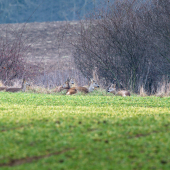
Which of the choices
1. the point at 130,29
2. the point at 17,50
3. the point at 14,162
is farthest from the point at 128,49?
the point at 14,162

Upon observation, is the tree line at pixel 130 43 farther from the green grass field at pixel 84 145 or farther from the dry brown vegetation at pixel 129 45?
the green grass field at pixel 84 145

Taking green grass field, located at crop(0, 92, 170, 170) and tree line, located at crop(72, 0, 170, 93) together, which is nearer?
green grass field, located at crop(0, 92, 170, 170)

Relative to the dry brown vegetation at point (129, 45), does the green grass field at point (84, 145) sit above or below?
below

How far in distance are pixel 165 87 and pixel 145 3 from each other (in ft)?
16.1

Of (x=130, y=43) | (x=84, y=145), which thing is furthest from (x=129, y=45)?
(x=84, y=145)

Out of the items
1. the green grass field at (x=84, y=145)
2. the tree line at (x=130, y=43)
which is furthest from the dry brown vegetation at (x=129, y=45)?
the green grass field at (x=84, y=145)

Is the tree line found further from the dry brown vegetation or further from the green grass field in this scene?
the green grass field

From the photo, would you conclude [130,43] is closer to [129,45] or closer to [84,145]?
[129,45]

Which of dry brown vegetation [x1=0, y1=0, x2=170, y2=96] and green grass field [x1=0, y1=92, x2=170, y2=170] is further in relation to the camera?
dry brown vegetation [x1=0, y1=0, x2=170, y2=96]

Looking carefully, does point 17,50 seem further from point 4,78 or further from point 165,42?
point 165,42

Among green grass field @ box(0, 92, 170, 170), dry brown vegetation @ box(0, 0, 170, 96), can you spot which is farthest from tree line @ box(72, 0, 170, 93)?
green grass field @ box(0, 92, 170, 170)

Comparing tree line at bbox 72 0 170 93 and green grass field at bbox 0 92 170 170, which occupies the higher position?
tree line at bbox 72 0 170 93

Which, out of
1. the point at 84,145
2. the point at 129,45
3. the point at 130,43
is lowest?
the point at 84,145

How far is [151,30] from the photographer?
1647 centimetres
